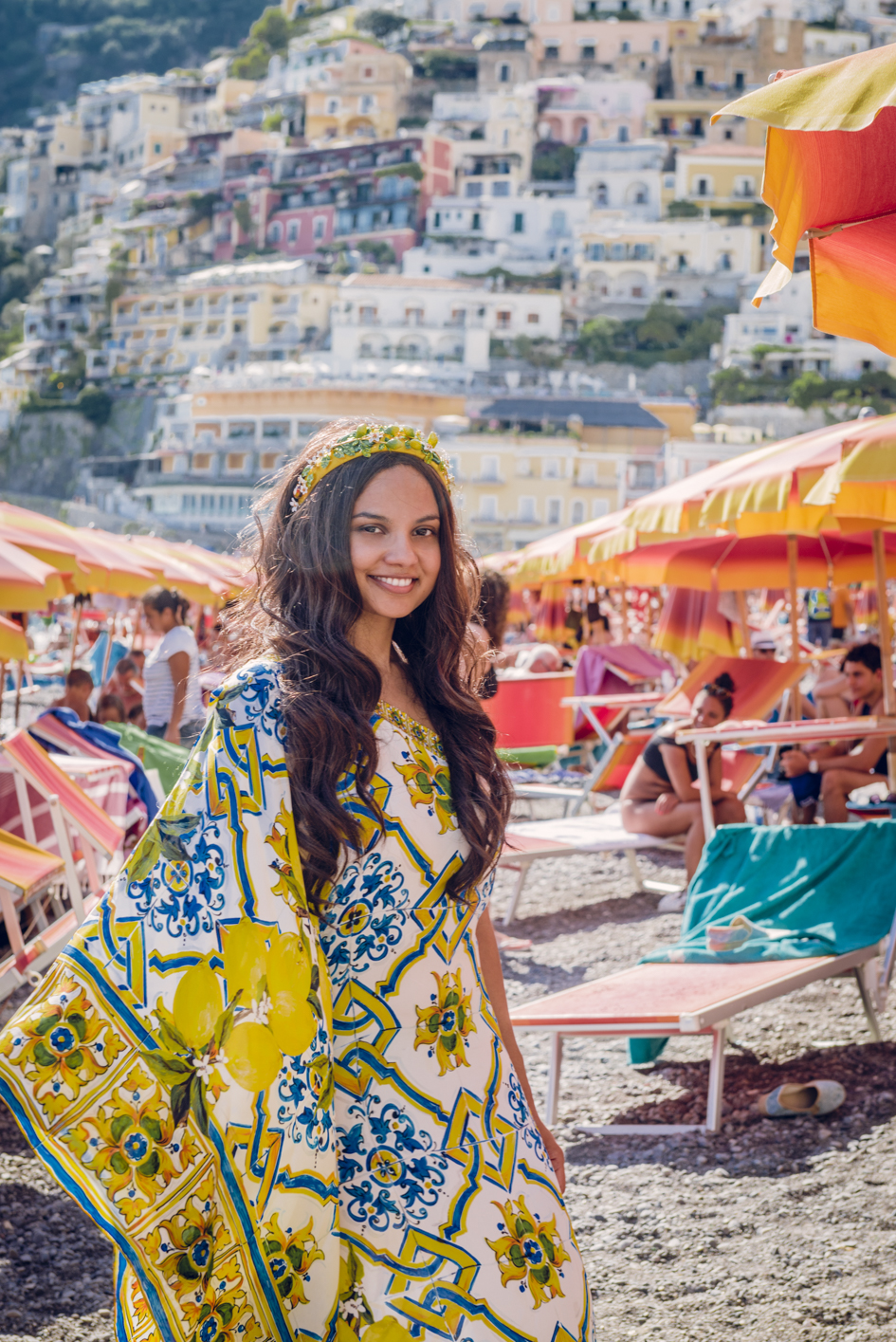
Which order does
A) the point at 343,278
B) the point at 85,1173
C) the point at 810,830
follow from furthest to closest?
the point at 343,278
the point at 810,830
the point at 85,1173

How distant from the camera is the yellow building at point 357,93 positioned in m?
86.2

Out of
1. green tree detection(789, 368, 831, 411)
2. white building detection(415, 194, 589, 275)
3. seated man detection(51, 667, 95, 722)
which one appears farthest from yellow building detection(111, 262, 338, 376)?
seated man detection(51, 667, 95, 722)

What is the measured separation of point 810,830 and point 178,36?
411 ft

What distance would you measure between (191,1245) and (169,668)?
5611 mm

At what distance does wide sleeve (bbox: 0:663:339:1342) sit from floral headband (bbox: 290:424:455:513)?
0.40 m

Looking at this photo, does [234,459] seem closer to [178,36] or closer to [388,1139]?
[388,1139]

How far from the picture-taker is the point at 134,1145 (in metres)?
1.44

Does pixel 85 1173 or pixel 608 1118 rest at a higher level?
pixel 85 1173

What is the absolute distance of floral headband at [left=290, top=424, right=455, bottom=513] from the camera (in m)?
1.71

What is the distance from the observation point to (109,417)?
71812 mm

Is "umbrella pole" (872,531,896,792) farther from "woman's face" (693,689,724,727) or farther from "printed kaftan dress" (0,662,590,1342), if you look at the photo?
"printed kaftan dress" (0,662,590,1342)

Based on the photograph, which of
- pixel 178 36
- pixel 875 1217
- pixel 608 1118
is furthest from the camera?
pixel 178 36

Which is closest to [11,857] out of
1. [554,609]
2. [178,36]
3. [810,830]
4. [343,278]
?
[810,830]

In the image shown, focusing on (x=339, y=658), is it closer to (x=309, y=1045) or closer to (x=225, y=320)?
(x=309, y=1045)
